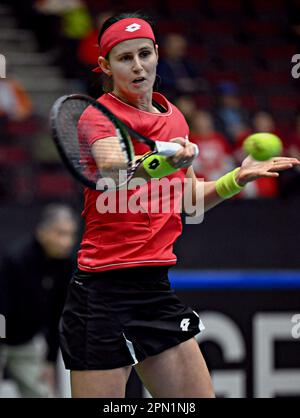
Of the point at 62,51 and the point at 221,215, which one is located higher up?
the point at 62,51

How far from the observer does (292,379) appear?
7039 mm

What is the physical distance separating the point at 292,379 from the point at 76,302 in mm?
3494

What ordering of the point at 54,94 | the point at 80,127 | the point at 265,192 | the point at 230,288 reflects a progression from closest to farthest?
1. the point at 80,127
2. the point at 230,288
3. the point at 265,192
4. the point at 54,94

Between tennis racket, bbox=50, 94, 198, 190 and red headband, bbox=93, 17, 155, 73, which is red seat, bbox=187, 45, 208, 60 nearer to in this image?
red headband, bbox=93, 17, 155, 73

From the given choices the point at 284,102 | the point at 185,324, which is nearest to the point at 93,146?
the point at 185,324

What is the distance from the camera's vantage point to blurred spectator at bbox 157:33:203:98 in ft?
30.1

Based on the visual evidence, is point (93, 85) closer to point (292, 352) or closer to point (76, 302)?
point (76, 302)

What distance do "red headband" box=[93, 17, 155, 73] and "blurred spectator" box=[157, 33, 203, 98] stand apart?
16.6 ft

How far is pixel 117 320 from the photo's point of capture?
12.4ft

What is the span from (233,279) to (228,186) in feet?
10.3

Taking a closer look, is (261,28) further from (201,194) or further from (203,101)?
(201,194)

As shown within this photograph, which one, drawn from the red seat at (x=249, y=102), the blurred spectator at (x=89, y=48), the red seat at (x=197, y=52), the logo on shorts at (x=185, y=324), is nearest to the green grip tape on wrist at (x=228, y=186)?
the logo on shorts at (x=185, y=324)

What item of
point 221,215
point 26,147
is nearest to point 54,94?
point 26,147

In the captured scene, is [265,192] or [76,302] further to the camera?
[265,192]
